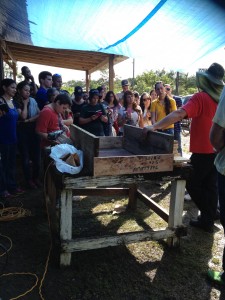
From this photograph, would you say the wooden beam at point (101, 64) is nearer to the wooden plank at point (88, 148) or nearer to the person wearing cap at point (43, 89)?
the person wearing cap at point (43, 89)

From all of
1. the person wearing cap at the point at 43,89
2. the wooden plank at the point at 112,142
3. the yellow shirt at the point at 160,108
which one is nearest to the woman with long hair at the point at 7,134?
the person wearing cap at the point at 43,89

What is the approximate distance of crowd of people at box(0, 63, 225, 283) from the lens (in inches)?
118

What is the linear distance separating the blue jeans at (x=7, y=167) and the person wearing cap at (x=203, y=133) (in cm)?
230

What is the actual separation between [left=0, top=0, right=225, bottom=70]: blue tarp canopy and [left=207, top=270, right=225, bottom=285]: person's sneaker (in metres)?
2.59

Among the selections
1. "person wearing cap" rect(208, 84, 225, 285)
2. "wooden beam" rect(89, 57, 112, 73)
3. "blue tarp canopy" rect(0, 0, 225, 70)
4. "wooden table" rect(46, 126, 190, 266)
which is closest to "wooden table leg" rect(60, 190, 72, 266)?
"wooden table" rect(46, 126, 190, 266)

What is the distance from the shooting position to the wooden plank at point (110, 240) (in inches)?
101

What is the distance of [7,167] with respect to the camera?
4359 millimetres

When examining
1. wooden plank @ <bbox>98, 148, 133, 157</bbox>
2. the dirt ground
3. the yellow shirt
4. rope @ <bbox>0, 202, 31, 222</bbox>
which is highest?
the yellow shirt

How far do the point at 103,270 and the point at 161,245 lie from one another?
0.79 metres

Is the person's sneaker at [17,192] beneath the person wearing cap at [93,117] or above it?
beneath

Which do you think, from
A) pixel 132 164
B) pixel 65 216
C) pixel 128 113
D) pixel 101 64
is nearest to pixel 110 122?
pixel 128 113

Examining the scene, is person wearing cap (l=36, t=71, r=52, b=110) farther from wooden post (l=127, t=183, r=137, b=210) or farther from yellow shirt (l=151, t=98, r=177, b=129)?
wooden post (l=127, t=183, r=137, b=210)

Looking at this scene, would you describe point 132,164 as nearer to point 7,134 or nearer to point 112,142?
point 112,142

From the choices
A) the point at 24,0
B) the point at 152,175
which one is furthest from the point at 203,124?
the point at 24,0
